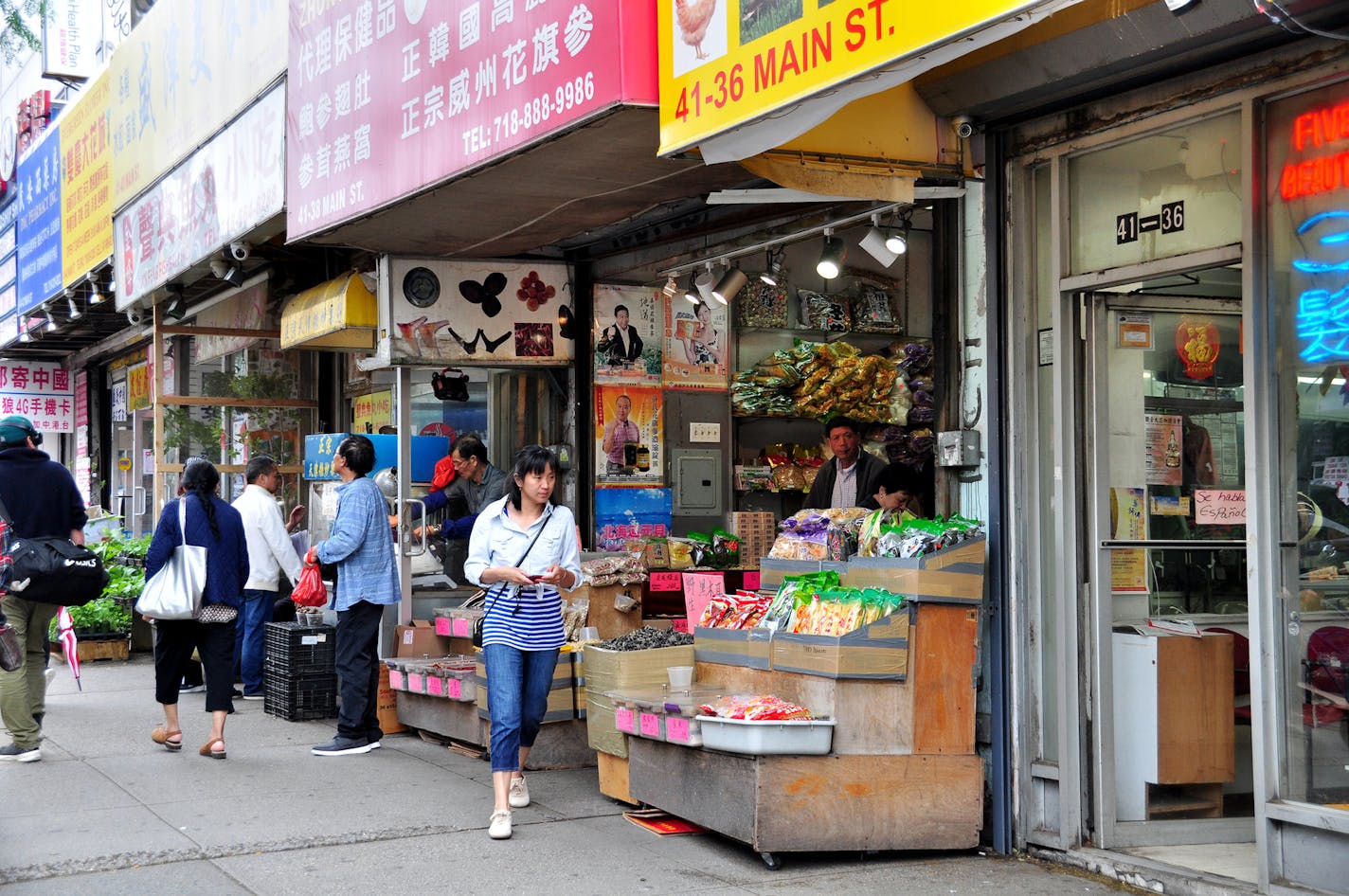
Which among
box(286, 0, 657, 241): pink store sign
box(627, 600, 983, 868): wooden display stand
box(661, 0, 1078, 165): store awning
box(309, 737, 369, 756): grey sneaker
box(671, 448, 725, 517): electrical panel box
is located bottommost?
box(309, 737, 369, 756): grey sneaker

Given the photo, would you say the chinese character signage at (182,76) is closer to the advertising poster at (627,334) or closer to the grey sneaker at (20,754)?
the advertising poster at (627,334)

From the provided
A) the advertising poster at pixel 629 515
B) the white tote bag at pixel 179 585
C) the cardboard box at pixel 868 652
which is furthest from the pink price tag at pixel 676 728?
the white tote bag at pixel 179 585

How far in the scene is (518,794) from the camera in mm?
6984

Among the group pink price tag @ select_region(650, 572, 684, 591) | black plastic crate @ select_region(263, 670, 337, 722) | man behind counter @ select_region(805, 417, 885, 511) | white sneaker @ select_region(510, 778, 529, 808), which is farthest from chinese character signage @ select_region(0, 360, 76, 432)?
white sneaker @ select_region(510, 778, 529, 808)

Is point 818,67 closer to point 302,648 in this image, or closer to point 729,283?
point 729,283

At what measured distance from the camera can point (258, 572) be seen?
410 inches

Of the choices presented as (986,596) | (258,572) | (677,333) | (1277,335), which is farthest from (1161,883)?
(258,572)

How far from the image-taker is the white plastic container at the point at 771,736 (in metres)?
5.75

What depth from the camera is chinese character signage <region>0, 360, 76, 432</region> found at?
22359 millimetres

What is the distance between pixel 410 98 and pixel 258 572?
14.1 feet

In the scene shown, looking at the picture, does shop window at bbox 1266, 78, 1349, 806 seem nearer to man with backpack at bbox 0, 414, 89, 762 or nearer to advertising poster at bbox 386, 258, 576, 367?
advertising poster at bbox 386, 258, 576, 367

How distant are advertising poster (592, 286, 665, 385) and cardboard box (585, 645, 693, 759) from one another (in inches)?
116

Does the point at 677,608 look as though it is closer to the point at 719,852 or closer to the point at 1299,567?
the point at 719,852

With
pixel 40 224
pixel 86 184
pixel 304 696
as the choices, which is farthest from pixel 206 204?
pixel 40 224
